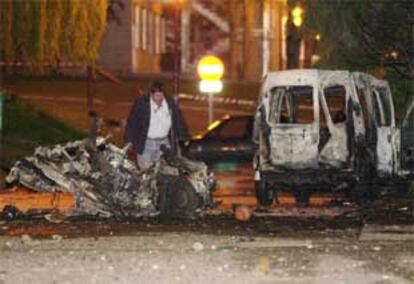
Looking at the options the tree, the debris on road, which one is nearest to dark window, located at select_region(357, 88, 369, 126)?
the tree

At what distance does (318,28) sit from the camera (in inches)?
743

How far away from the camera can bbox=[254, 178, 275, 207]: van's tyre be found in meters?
15.4

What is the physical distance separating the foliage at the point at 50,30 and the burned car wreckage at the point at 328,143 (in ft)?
32.2

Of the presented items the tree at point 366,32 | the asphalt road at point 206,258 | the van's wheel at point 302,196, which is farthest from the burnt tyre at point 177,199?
the tree at point 366,32

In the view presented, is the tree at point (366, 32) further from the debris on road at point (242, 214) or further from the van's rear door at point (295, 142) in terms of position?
the debris on road at point (242, 214)

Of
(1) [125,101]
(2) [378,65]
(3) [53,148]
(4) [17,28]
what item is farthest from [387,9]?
(1) [125,101]

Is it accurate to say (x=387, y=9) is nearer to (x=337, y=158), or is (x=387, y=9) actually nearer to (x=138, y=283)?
(x=337, y=158)

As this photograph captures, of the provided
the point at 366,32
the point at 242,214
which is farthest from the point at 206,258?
the point at 366,32

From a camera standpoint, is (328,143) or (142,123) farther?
(328,143)

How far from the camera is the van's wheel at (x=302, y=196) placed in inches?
611

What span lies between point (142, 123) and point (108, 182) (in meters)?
1.93

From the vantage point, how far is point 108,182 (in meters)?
13.0

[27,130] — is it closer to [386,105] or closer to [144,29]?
[386,105]

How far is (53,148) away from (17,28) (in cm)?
1167
